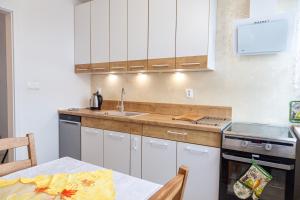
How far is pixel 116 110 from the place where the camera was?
2.99 metres

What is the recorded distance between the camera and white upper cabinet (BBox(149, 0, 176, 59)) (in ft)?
7.07

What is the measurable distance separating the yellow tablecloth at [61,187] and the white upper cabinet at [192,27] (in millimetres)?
1485

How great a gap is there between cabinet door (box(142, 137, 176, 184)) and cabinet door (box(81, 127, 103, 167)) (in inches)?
25.0

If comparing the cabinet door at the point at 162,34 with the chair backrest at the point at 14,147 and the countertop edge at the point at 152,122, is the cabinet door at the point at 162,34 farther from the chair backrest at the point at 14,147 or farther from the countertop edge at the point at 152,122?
the chair backrest at the point at 14,147

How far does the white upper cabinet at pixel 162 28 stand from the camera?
2.16 metres

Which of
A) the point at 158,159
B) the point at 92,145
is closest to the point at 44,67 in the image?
the point at 92,145

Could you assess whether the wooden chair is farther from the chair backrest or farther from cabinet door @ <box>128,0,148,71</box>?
cabinet door @ <box>128,0,148,71</box>

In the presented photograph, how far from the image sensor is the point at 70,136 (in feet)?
9.04

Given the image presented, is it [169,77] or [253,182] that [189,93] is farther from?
[253,182]

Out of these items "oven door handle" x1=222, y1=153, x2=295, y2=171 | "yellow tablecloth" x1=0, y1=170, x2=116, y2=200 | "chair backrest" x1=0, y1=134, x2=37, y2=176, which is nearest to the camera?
"yellow tablecloth" x1=0, y1=170, x2=116, y2=200

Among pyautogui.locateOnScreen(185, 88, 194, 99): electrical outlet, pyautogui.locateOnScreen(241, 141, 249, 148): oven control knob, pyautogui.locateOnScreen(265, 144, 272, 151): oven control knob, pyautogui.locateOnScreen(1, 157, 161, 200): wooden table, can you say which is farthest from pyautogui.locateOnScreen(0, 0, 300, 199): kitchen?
pyautogui.locateOnScreen(1, 157, 161, 200): wooden table

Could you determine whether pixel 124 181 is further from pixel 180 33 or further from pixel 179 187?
pixel 180 33

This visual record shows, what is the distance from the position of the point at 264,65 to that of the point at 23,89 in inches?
104

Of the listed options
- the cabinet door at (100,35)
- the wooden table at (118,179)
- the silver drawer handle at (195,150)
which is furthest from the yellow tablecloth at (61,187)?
the cabinet door at (100,35)
